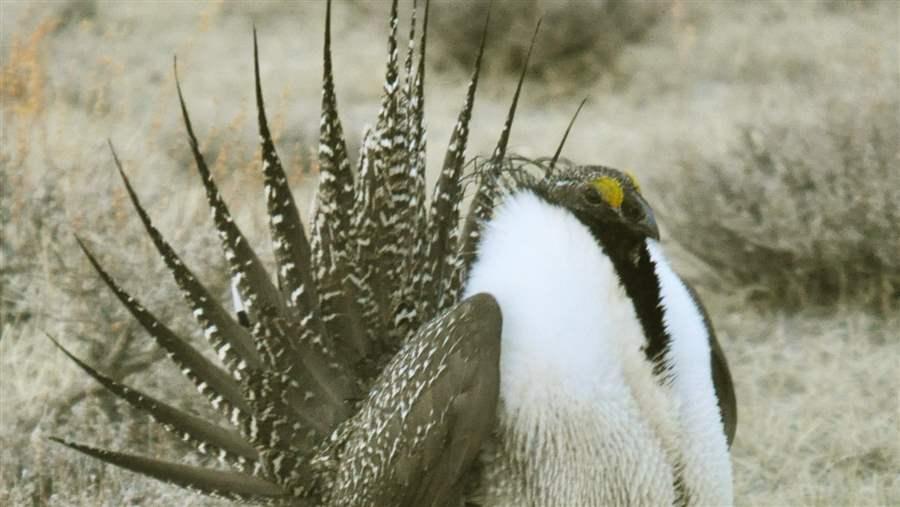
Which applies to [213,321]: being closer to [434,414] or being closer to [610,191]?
[434,414]

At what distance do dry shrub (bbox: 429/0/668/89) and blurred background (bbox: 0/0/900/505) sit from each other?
1cm

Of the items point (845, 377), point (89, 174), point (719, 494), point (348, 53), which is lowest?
point (719, 494)

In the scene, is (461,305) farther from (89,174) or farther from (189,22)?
(189,22)

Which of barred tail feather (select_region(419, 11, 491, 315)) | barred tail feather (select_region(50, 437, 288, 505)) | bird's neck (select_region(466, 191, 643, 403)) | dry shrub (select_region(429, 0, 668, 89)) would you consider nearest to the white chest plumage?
bird's neck (select_region(466, 191, 643, 403))

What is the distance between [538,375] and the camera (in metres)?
1.83

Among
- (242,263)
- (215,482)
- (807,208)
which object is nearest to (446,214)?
(242,263)

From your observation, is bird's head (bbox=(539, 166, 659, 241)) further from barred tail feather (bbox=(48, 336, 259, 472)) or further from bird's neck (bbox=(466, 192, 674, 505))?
barred tail feather (bbox=(48, 336, 259, 472))

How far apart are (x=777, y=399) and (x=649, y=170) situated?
1.45m

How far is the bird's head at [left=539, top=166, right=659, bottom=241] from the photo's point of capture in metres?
1.87

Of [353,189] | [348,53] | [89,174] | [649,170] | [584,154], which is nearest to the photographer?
[353,189]

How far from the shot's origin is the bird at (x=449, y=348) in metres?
1.84

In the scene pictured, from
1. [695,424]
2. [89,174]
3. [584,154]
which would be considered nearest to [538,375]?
[695,424]

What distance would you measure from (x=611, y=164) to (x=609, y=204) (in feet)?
9.79

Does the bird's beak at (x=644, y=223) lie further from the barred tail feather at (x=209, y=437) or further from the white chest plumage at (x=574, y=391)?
the barred tail feather at (x=209, y=437)
